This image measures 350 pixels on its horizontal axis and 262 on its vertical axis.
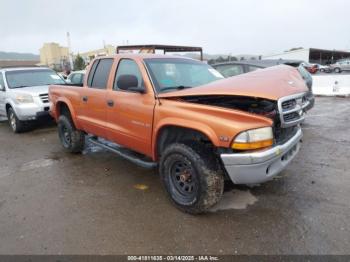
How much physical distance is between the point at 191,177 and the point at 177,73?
157 cm

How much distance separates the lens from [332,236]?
2787 mm

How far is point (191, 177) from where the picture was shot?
129 inches

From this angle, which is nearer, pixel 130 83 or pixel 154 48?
pixel 130 83

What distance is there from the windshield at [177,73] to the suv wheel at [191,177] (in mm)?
910

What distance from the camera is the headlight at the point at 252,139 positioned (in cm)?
273

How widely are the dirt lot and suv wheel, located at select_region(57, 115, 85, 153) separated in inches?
19.7

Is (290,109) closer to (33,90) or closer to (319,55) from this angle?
(33,90)

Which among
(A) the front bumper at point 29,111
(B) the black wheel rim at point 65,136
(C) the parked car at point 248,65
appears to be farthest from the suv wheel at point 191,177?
(A) the front bumper at point 29,111

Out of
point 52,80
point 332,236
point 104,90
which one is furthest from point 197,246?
point 52,80

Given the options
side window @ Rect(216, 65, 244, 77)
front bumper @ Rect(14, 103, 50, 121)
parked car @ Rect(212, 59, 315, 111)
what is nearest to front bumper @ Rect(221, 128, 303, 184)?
parked car @ Rect(212, 59, 315, 111)

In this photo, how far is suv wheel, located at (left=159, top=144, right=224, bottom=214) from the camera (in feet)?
9.86

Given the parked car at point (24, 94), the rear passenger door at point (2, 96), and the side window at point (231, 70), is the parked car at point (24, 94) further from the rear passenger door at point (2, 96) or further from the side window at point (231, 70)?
the side window at point (231, 70)

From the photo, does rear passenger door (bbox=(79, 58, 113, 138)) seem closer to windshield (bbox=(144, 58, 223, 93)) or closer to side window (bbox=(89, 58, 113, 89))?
side window (bbox=(89, 58, 113, 89))

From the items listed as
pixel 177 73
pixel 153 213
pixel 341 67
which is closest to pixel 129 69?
pixel 177 73
